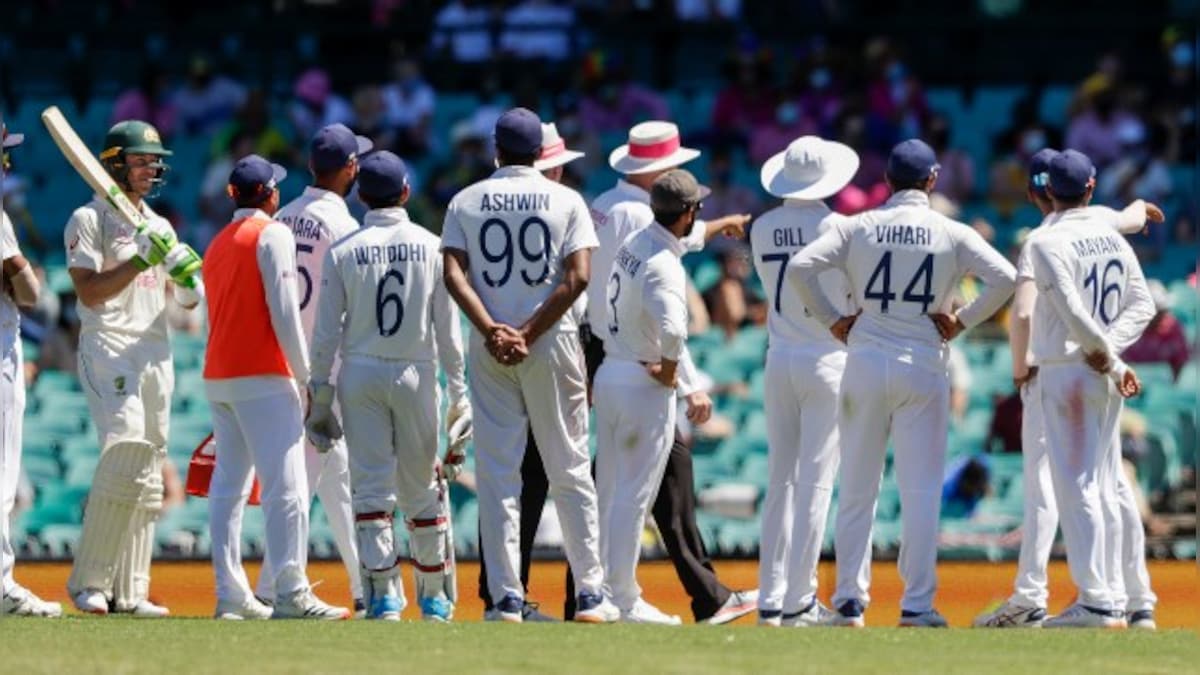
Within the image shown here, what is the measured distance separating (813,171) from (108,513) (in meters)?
3.60

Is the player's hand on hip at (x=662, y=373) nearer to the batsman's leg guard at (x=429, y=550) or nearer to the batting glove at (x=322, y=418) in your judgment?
the batsman's leg guard at (x=429, y=550)

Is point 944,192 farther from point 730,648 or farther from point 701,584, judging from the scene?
point 730,648

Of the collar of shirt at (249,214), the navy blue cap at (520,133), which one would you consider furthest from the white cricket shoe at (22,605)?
the navy blue cap at (520,133)

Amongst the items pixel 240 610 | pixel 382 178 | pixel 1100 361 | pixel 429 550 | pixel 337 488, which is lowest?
pixel 240 610

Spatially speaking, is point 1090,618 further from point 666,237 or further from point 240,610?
point 240,610

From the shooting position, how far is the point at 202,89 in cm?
2448

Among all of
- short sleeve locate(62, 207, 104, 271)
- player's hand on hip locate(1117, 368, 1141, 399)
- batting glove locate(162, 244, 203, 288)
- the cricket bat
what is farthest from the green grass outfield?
the cricket bat

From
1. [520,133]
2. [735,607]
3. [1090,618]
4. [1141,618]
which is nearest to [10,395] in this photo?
[520,133]

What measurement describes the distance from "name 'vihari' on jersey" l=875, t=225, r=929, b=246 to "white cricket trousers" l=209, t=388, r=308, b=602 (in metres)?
2.68

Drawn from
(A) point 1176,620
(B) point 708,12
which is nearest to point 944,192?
(B) point 708,12

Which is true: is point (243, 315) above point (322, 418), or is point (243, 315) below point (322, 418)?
above

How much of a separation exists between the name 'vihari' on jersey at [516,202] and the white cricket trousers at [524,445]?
0.56m

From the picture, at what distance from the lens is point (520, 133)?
1241 centimetres

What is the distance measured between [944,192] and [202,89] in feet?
21.4
